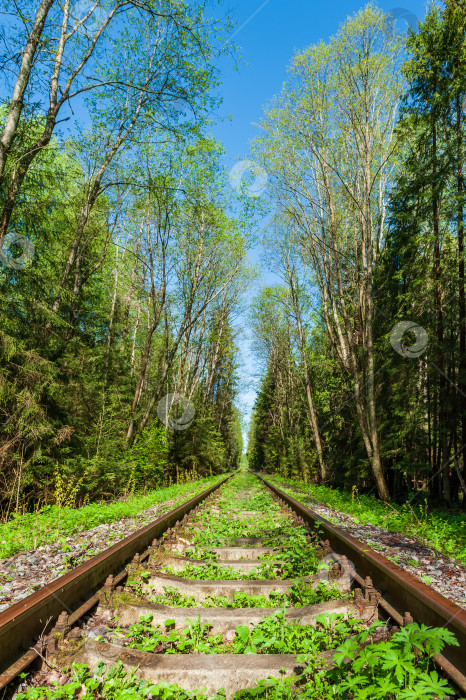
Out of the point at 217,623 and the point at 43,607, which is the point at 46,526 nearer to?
the point at 43,607

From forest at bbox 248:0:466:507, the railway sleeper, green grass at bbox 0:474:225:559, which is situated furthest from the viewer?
forest at bbox 248:0:466:507

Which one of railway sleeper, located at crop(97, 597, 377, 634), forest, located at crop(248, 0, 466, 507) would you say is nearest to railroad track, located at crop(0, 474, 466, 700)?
railway sleeper, located at crop(97, 597, 377, 634)

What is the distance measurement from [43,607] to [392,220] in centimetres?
1156

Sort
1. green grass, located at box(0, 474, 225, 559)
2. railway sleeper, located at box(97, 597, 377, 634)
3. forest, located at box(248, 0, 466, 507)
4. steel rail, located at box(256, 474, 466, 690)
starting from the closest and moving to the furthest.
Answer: steel rail, located at box(256, 474, 466, 690) < railway sleeper, located at box(97, 597, 377, 634) < green grass, located at box(0, 474, 225, 559) < forest, located at box(248, 0, 466, 507)

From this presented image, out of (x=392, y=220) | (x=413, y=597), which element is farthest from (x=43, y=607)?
(x=392, y=220)

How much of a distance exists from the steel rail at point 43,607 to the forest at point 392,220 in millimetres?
7753

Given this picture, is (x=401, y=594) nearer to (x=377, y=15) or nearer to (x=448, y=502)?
(x=448, y=502)

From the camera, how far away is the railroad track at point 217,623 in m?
1.87

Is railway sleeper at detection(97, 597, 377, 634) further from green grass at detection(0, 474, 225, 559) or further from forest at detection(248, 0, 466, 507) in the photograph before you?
forest at detection(248, 0, 466, 507)

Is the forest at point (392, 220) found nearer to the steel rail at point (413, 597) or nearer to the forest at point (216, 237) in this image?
the forest at point (216, 237)

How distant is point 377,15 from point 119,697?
603 inches

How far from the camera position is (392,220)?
10.8 metres

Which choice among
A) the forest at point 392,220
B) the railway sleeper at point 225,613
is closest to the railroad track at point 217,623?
the railway sleeper at point 225,613

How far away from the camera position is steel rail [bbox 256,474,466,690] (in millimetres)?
1802
